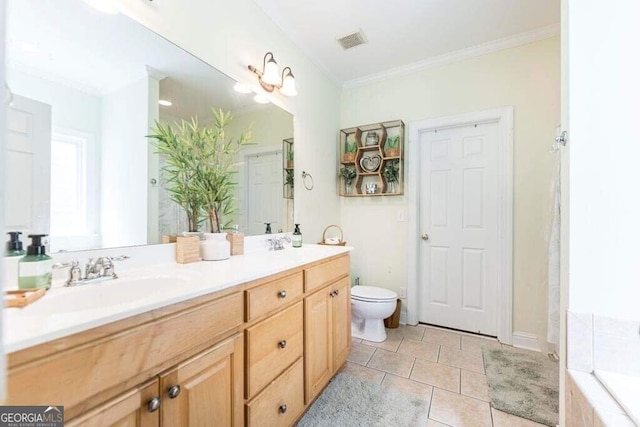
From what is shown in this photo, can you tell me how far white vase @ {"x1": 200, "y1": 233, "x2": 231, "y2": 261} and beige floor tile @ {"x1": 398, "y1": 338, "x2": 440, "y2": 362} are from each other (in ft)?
5.41

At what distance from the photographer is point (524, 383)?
1.69 meters

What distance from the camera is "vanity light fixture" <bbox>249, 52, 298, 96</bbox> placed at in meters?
1.82

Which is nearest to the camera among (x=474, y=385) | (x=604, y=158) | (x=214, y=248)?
(x=604, y=158)

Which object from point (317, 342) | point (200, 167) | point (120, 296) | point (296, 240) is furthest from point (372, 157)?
point (120, 296)

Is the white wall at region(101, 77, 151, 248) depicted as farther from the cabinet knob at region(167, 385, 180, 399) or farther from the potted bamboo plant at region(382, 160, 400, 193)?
the potted bamboo plant at region(382, 160, 400, 193)

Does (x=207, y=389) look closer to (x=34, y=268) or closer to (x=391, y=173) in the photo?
(x=34, y=268)

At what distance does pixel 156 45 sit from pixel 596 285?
2.13 metres

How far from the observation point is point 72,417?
55cm

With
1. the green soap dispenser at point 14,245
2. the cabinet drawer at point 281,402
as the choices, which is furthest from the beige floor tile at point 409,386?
the green soap dispenser at point 14,245

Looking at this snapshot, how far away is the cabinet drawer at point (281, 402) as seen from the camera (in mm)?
1039

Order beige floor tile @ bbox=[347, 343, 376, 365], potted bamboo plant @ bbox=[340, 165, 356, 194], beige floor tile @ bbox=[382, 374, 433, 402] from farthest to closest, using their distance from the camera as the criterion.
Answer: potted bamboo plant @ bbox=[340, 165, 356, 194] → beige floor tile @ bbox=[347, 343, 376, 365] → beige floor tile @ bbox=[382, 374, 433, 402]

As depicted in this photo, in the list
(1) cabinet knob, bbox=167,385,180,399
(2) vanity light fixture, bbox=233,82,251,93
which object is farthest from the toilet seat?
(2) vanity light fixture, bbox=233,82,251,93

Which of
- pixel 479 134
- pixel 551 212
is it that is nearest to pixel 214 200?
pixel 551 212

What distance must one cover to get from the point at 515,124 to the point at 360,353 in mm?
2331
